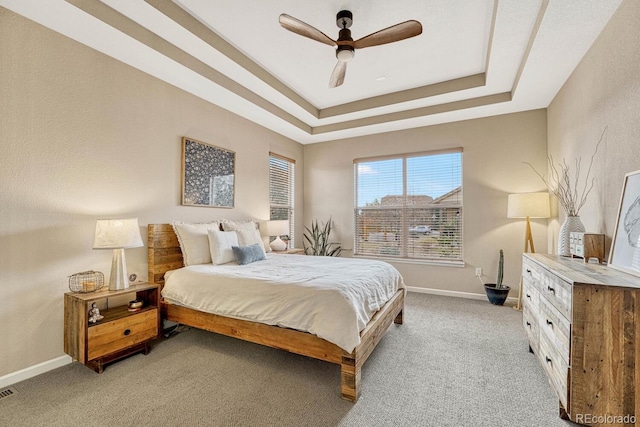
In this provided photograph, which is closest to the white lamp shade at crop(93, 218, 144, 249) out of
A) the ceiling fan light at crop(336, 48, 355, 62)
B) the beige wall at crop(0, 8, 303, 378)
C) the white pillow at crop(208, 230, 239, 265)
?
the beige wall at crop(0, 8, 303, 378)

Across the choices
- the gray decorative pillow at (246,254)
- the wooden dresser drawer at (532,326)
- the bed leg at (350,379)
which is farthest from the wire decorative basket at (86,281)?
the wooden dresser drawer at (532,326)

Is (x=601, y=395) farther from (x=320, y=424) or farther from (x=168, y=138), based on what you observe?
(x=168, y=138)

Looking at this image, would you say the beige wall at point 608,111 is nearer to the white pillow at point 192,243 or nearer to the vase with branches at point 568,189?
the vase with branches at point 568,189

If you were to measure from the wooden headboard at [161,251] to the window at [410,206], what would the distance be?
124 inches

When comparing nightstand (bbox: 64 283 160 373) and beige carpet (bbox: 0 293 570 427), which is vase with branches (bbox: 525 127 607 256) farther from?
nightstand (bbox: 64 283 160 373)

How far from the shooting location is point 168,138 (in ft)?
10.7

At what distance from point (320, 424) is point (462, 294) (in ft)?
11.4

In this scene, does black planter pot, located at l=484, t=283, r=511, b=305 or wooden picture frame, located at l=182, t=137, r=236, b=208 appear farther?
black planter pot, located at l=484, t=283, r=511, b=305

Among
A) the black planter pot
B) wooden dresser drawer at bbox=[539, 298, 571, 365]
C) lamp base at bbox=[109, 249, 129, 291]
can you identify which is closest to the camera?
wooden dresser drawer at bbox=[539, 298, 571, 365]

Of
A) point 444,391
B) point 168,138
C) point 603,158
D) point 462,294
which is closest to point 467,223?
point 462,294

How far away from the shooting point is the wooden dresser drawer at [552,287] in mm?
1645

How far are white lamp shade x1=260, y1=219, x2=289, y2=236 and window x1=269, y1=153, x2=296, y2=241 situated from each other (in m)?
0.49

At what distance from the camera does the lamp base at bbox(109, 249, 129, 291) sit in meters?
2.46

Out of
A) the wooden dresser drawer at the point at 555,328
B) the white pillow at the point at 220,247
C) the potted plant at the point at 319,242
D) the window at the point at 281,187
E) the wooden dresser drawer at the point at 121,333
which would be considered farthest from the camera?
the potted plant at the point at 319,242
